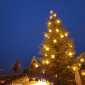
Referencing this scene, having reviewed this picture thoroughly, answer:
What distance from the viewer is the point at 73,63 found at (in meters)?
7.47

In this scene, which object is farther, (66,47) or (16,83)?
(66,47)

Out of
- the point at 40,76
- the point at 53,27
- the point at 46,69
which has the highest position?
the point at 53,27

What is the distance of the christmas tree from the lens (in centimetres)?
722

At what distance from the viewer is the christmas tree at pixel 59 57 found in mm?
7219

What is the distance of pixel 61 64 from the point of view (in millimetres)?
7133

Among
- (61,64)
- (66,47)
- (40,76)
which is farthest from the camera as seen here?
(66,47)

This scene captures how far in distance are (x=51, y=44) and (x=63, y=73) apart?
269 cm

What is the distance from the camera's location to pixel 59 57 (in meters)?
7.76

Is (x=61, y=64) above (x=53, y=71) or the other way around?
above

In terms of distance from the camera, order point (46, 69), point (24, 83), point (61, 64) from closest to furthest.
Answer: point (24, 83) → point (61, 64) → point (46, 69)

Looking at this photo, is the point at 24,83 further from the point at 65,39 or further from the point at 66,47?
the point at 65,39

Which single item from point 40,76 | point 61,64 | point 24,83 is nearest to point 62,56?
point 61,64

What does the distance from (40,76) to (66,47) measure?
12.2 ft

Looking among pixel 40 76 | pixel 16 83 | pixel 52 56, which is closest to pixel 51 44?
pixel 52 56
